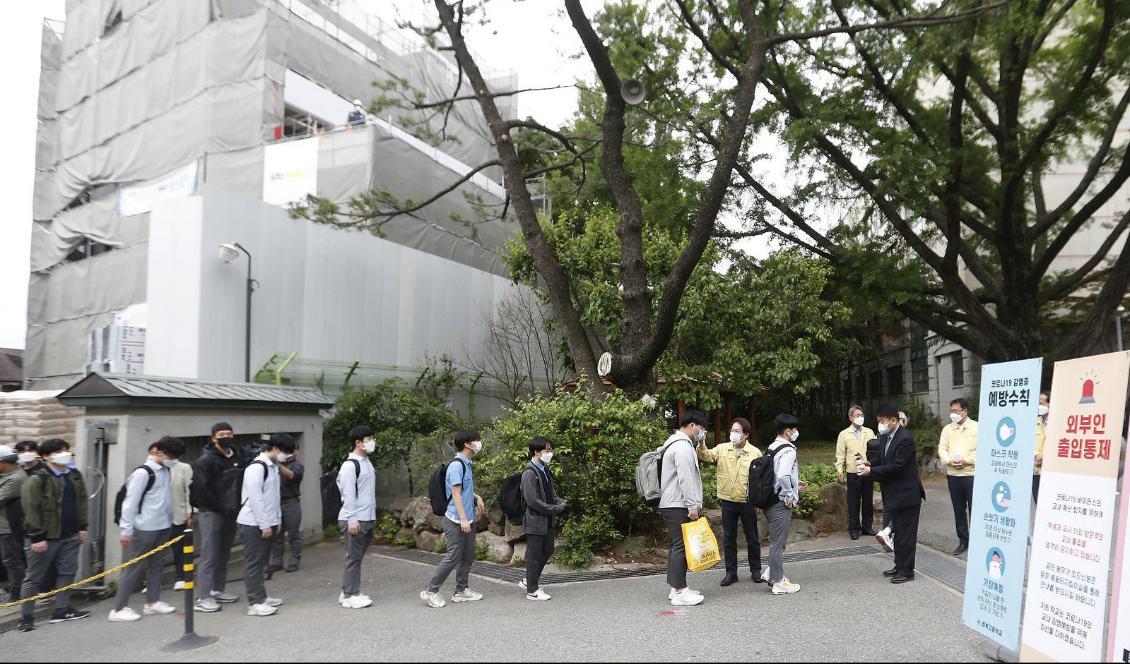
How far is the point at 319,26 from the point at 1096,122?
64.7 ft

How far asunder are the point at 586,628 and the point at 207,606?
12.4ft

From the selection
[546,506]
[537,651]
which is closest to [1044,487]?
[537,651]

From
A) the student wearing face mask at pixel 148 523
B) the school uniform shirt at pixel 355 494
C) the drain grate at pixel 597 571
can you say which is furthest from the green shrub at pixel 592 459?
the student wearing face mask at pixel 148 523

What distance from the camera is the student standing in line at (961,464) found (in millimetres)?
8828

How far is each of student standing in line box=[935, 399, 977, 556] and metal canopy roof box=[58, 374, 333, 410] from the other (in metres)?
8.76

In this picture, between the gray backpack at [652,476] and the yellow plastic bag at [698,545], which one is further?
the gray backpack at [652,476]

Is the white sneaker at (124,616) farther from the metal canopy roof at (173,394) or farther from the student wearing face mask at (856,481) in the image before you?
the student wearing face mask at (856,481)

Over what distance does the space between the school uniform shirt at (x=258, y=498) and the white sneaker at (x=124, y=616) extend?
119cm

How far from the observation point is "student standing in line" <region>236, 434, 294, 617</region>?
24.3 ft

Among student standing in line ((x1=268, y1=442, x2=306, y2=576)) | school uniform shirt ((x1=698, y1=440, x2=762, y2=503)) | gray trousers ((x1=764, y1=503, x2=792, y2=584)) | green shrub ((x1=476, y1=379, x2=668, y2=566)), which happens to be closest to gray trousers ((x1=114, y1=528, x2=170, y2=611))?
student standing in line ((x1=268, y1=442, x2=306, y2=576))

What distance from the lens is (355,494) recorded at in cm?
764

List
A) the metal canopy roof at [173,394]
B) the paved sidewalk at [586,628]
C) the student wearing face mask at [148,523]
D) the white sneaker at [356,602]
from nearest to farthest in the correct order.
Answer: the paved sidewalk at [586,628], the student wearing face mask at [148,523], the white sneaker at [356,602], the metal canopy roof at [173,394]

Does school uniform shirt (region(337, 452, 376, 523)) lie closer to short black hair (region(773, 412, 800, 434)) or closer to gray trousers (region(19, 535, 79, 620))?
gray trousers (region(19, 535, 79, 620))

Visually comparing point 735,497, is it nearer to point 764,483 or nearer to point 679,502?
point 764,483
